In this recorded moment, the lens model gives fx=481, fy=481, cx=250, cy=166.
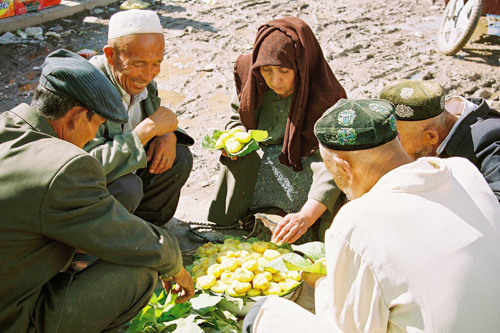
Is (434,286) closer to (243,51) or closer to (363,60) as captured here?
(363,60)

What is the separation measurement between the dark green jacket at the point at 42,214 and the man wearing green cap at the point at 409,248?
2.82ft

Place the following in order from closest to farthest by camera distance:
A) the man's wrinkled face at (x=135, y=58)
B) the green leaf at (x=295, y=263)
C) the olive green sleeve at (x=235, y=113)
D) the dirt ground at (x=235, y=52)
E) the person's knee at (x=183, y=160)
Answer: the green leaf at (x=295, y=263)
the man's wrinkled face at (x=135, y=58)
the person's knee at (x=183, y=160)
the olive green sleeve at (x=235, y=113)
the dirt ground at (x=235, y=52)

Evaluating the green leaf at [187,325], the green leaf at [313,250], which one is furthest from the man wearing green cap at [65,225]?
the green leaf at [313,250]

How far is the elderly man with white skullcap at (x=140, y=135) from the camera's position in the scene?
274 cm

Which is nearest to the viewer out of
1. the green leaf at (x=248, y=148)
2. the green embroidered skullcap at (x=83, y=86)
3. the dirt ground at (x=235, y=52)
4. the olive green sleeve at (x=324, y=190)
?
the green embroidered skullcap at (x=83, y=86)

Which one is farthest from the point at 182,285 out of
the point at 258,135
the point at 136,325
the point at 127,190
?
the point at 258,135

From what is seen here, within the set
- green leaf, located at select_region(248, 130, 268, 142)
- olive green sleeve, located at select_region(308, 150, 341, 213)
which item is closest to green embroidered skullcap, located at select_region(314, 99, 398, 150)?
olive green sleeve, located at select_region(308, 150, 341, 213)

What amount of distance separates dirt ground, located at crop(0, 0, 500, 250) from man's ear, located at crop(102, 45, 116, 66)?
1.30 m

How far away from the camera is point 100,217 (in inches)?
71.9

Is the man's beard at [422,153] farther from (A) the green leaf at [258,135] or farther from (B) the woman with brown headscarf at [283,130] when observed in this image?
(A) the green leaf at [258,135]

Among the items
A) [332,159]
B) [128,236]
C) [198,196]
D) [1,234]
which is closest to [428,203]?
[332,159]

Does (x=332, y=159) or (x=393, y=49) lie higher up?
(x=332, y=159)

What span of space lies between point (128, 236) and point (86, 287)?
0.90 ft

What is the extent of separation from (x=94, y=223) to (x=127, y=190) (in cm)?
96
